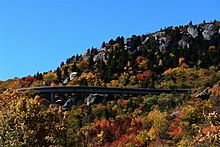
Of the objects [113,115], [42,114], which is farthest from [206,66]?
[42,114]

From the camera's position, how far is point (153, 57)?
7525 inches

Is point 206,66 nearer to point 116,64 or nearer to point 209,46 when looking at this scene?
point 209,46

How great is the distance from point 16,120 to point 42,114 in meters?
2.53

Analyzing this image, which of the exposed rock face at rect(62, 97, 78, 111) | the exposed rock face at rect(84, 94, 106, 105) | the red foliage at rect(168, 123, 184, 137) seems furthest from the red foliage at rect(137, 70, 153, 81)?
the red foliage at rect(168, 123, 184, 137)

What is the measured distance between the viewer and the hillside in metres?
32.3

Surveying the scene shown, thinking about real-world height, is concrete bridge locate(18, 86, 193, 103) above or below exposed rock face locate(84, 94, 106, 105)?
above

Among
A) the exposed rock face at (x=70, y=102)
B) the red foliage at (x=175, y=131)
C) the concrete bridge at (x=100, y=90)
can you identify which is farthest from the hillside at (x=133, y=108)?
the concrete bridge at (x=100, y=90)

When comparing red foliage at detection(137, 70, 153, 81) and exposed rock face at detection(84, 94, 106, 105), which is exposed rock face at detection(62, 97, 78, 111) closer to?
exposed rock face at detection(84, 94, 106, 105)

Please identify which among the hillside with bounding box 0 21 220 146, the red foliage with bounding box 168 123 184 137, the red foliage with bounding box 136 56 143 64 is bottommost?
the red foliage with bounding box 168 123 184 137

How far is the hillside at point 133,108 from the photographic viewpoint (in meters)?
32.3

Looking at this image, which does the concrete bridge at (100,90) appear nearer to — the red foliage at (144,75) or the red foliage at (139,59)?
the red foliage at (144,75)

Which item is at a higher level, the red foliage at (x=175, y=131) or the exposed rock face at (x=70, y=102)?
the exposed rock face at (x=70, y=102)

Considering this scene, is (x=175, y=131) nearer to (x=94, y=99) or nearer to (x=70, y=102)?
(x=94, y=99)

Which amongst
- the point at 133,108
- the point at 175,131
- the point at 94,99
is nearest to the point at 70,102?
the point at 94,99
